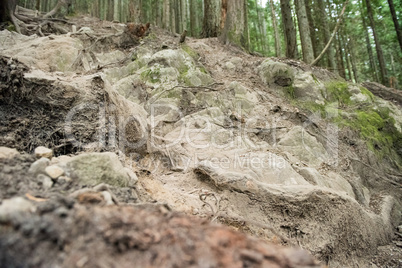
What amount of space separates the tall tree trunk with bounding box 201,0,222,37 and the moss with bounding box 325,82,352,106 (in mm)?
4166

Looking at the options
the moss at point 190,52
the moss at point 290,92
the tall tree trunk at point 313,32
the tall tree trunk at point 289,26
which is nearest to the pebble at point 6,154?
the moss at point 190,52

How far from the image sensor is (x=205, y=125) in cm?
448

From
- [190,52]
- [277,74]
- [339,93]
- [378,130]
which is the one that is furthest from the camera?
[190,52]

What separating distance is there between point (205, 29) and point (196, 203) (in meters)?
7.48

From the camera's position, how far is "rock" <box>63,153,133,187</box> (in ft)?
5.18

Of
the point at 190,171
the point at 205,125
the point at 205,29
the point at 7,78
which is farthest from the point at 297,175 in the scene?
the point at 205,29

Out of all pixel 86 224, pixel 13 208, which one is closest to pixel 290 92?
pixel 86 224

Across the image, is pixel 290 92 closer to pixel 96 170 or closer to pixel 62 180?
pixel 96 170

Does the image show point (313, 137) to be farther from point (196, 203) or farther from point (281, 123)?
point (196, 203)

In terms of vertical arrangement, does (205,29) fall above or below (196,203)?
above

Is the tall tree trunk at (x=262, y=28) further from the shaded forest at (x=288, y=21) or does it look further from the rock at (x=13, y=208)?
the rock at (x=13, y=208)

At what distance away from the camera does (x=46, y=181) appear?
4.54 feet

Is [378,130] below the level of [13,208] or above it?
above

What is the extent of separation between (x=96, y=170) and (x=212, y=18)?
26.3 feet
